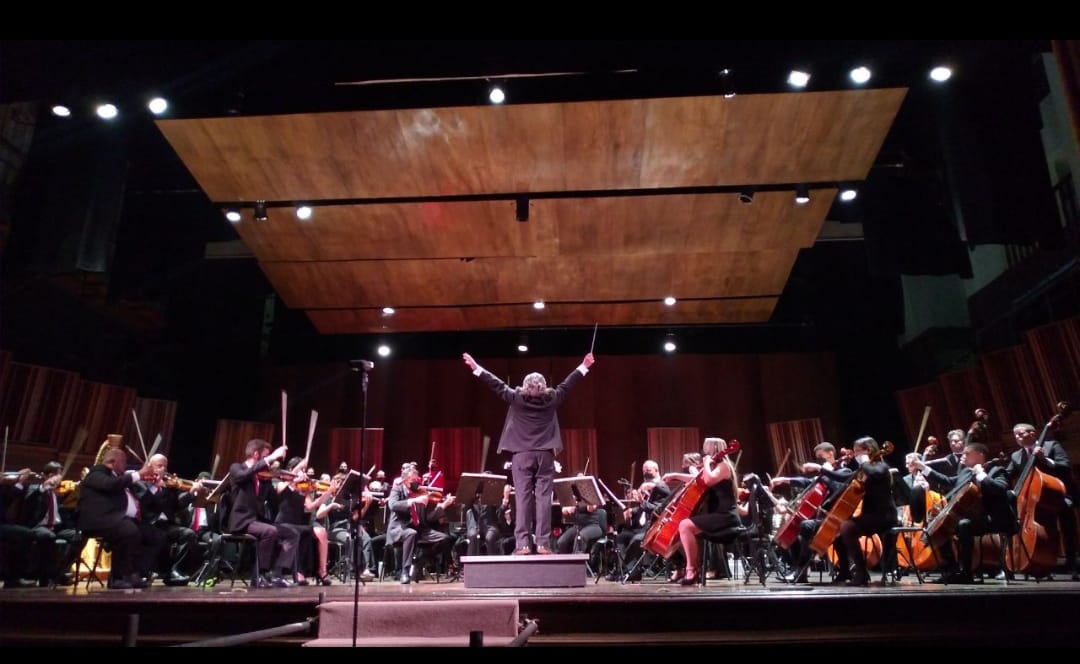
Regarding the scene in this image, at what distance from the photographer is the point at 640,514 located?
7.90 meters

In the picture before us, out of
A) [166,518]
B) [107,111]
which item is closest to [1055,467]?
[166,518]

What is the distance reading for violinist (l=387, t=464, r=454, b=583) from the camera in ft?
23.8

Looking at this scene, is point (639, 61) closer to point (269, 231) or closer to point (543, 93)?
point (543, 93)

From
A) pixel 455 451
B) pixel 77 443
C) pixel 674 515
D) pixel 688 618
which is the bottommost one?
pixel 688 618

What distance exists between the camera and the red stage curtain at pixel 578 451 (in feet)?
36.9

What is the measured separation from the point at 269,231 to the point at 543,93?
3994mm

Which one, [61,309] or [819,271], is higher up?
[819,271]

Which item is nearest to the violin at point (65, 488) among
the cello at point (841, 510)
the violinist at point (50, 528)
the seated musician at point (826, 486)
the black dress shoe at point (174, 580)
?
the violinist at point (50, 528)

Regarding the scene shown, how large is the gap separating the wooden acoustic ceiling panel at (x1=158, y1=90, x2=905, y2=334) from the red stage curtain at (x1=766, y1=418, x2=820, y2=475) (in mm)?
1753

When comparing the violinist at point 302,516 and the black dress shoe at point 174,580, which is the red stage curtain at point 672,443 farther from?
the black dress shoe at point 174,580

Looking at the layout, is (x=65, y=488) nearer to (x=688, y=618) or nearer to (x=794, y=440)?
(x=688, y=618)

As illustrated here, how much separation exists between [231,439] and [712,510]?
25.4ft

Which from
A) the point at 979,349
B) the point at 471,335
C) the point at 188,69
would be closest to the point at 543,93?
the point at 188,69

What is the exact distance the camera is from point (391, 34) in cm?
327
